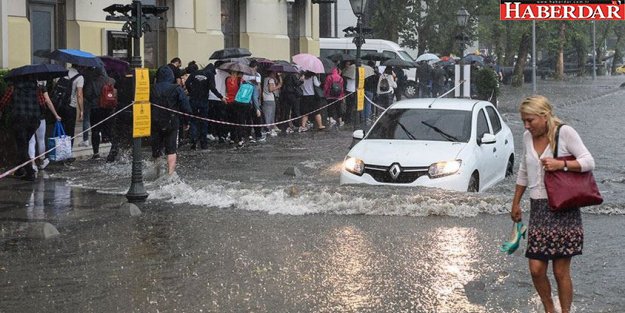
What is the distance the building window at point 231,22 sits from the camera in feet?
100

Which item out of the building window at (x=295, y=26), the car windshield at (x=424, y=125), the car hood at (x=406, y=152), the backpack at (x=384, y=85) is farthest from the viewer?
the building window at (x=295, y=26)

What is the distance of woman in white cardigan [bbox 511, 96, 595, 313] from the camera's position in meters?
6.95

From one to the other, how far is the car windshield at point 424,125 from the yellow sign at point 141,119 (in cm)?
313

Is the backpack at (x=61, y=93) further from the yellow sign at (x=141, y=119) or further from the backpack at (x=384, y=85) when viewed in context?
the backpack at (x=384, y=85)

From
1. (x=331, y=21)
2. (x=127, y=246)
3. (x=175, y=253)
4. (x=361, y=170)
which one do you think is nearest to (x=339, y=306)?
(x=175, y=253)

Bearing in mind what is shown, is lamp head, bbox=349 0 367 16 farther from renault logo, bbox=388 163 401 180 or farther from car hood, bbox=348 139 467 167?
renault logo, bbox=388 163 401 180

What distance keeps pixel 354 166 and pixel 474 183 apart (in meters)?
1.68

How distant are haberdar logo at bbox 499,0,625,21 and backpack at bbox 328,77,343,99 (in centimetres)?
2099

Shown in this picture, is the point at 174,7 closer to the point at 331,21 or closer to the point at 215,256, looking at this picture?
the point at 215,256

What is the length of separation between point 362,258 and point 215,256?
4.78 ft

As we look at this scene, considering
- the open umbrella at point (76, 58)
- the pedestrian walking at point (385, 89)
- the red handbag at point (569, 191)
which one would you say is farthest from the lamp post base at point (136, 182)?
the pedestrian walking at point (385, 89)

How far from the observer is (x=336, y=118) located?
27938 mm

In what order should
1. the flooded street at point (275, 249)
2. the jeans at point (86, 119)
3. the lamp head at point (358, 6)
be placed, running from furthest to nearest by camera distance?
1. the lamp head at point (358, 6)
2. the jeans at point (86, 119)
3. the flooded street at point (275, 249)

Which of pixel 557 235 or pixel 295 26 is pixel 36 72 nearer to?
pixel 557 235
